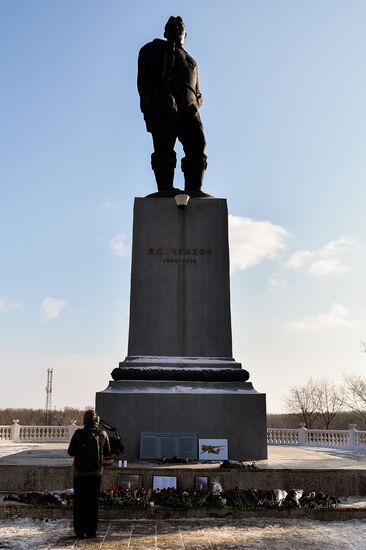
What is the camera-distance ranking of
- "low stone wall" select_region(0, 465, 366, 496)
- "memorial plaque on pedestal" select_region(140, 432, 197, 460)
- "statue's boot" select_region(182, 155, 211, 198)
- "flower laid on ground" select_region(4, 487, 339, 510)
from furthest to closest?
"statue's boot" select_region(182, 155, 211, 198)
"memorial plaque on pedestal" select_region(140, 432, 197, 460)
"low stone wall" select_region(0, 465, 366, 496)
"flower laid on ground" select_region(4, 487, 339, 510)

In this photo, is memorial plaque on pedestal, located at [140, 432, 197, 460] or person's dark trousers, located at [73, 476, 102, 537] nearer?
person's dark trousers, located at [73, 476, 102, 537]

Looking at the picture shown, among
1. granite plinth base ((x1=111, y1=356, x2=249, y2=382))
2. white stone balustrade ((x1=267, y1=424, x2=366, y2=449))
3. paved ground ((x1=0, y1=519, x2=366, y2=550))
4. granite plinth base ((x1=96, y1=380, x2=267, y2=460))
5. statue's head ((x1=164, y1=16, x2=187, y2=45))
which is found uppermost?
statue's head ((x1=164, y1=16, x2=187, y2=45))

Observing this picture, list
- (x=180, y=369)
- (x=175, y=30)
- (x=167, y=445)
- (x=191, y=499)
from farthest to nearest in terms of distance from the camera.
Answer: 1. (x=175, y=30)
2. (x=180, y=369)
3. (x=167, y=445)
4. (x=191, y=499)

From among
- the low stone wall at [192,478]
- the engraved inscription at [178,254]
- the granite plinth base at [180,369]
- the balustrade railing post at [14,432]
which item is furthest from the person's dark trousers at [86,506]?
the balustrade railing post at [14,432]

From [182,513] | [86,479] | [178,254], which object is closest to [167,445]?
[182,513]

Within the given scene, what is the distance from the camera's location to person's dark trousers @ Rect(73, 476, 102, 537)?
5449 mm

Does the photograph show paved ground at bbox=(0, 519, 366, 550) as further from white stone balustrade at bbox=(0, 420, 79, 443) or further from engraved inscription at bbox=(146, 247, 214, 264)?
white stone balustrade at bbox=(0, 420, 79, 443)

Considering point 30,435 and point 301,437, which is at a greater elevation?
point 301,437

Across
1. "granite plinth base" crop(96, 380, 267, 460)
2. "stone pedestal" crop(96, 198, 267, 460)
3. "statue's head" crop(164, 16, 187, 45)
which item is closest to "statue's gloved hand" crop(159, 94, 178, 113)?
"statue's head" crop(164, 16, 187, 45)

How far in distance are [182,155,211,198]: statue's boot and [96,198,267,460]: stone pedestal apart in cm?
73

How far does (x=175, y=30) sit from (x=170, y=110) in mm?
2099

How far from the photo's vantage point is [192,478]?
7.05 metres

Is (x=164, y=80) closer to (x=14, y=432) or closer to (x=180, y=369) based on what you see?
(x=180, y=369)

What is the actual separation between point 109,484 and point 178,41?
920 centimetres
